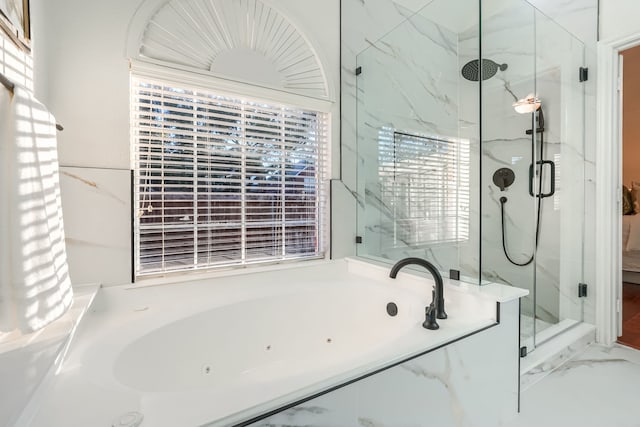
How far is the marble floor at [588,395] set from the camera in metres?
1.42

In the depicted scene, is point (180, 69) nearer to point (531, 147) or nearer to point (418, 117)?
point (418, 117)

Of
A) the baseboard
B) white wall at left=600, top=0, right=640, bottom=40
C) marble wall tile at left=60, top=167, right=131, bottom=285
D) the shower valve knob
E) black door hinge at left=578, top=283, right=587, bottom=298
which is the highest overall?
white wall at left=600, top=0, right=640, bottom=40

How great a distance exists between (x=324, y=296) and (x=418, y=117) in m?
1.37

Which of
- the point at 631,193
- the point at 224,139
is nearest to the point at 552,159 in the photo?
the point at 224,139

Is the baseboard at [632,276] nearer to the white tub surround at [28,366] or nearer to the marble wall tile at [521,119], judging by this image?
the marble wall tile at [521,119]

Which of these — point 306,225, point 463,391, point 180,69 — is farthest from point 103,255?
point 463,391

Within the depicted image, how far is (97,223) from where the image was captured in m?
1.51

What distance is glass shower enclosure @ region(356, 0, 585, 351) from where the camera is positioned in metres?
2.01

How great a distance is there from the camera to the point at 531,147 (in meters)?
2.19

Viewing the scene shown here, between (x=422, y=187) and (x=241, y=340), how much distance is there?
149 centimetres

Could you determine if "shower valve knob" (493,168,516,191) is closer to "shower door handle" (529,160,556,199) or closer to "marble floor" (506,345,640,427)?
"shower door handle" (529,160,556,199)

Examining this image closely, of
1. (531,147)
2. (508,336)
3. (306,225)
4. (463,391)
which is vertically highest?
(531,147)

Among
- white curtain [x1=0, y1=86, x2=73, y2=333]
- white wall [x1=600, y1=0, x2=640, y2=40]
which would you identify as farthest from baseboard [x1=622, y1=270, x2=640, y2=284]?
white curtain [x1=0, y1=86, x2=73, y2=333]

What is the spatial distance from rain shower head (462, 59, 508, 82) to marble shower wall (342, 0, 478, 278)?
11 cm
